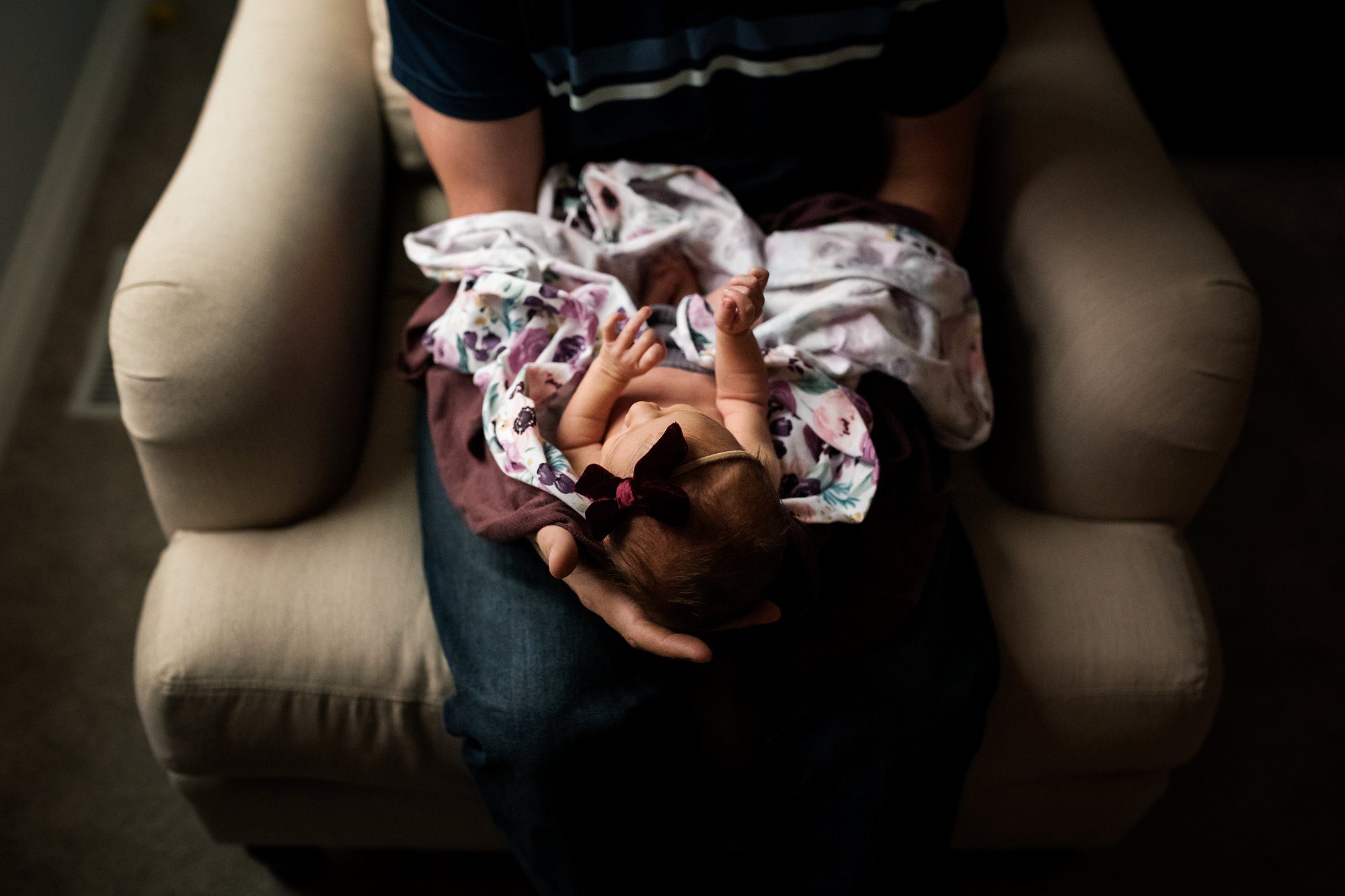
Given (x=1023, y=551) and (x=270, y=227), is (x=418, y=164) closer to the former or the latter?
(x=270, y=227)

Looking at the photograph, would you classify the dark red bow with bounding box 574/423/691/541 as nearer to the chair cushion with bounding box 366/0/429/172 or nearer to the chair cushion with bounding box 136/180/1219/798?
the chair cushion with bounding box 136/180/1219/798

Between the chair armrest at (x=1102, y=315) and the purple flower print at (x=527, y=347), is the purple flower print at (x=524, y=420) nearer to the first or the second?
the purple flower print at (x=527, y=347)

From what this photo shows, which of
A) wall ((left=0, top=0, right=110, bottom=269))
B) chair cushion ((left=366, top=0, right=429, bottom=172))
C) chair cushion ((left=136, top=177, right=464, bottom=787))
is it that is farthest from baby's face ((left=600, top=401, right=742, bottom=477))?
wall ((left=0, top=0, right=110, bottom=269))

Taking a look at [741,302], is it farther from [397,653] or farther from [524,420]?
[397,653]

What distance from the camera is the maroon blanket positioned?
87 centimetres

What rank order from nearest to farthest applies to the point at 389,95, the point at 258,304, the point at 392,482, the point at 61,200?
the point at 258,304, the point at 392,482, the point at 389,95, the point at 61,200

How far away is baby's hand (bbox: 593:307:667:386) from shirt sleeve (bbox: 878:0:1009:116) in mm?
399

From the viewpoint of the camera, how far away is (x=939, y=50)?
100 centimetres

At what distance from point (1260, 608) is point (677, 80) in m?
1.22

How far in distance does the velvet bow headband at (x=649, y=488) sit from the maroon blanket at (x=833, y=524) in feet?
0.24

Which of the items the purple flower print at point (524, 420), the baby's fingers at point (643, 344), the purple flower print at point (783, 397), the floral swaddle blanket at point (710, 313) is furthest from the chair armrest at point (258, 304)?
the purple flower print at point (783, 397)

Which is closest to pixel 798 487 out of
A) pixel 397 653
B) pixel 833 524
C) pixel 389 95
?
pixel 833 524

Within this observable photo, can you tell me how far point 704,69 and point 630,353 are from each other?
1.12ft

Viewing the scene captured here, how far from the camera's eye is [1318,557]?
5.30 feet
